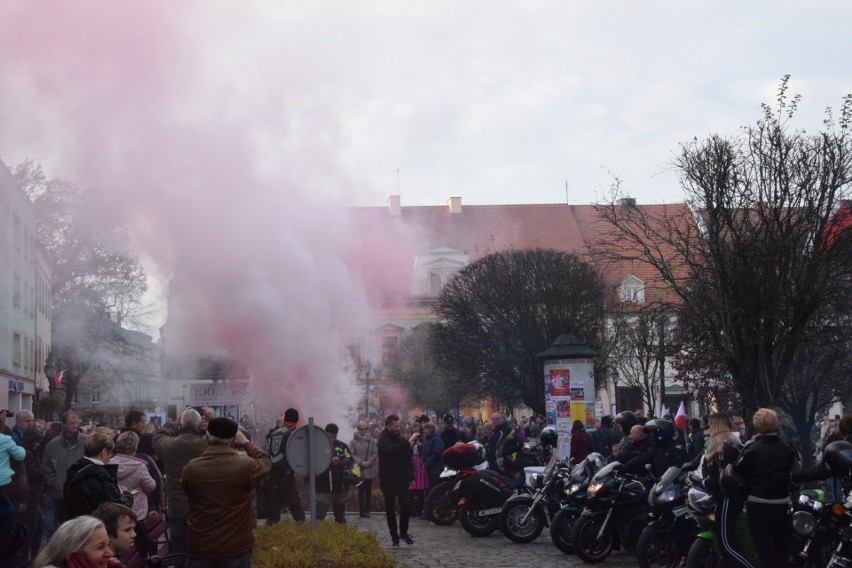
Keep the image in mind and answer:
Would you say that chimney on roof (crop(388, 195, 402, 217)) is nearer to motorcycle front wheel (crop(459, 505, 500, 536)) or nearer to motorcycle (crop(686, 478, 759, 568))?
motorcycle front wheel (crop(459, 505, 500, 536))

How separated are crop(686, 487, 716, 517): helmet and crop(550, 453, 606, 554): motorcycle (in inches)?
122

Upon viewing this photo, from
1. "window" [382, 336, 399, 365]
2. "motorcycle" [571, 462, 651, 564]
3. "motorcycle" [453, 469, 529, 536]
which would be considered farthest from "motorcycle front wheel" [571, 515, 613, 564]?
"window" [382, 336, 399, 365]

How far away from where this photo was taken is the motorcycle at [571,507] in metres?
13.9

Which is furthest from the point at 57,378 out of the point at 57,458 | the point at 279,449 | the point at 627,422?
the point at 627,422

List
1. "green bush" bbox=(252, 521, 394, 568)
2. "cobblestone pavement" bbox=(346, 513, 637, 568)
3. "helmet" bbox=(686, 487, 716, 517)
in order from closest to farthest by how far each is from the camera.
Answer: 1. "helmet" bbox=(686, 487, 716, 517)
2. "green bush" bbox=(252, 521, 394, 568)
3. "cobblestone pavement" bbox=(346, 513, 637, 568)

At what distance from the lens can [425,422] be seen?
23156 millimetres

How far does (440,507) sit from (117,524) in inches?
531

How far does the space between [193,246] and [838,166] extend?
16132mm

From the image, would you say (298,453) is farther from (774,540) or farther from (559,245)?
(559,245)

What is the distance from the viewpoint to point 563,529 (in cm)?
1409

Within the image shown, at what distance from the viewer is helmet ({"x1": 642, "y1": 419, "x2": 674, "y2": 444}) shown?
1305 centimetres

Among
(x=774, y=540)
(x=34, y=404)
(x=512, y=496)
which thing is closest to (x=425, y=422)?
(x=512, y=496)

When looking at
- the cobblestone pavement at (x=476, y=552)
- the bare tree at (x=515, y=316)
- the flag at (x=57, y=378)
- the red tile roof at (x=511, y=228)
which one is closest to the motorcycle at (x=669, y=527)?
the cobblestone pavement at (x=476, y=552)

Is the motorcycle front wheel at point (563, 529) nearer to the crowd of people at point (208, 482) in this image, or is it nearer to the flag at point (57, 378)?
the crowd of people at point (208, 482)
